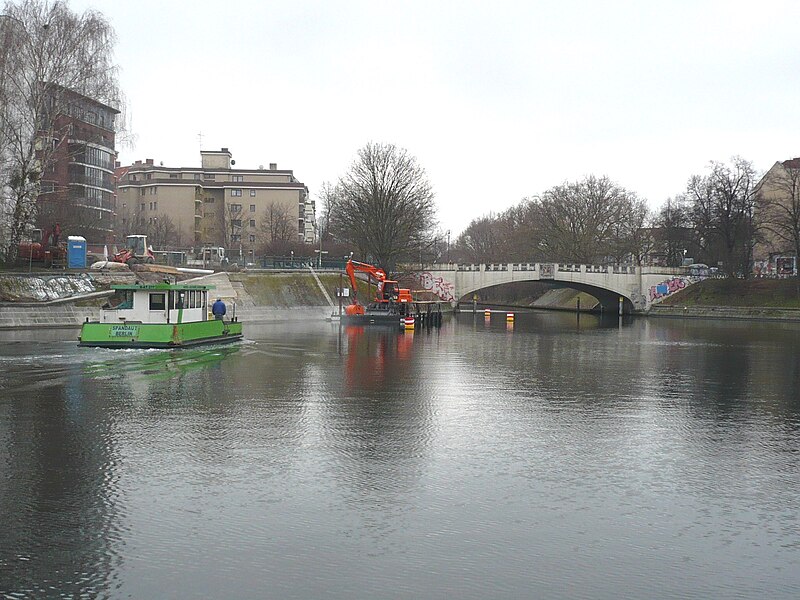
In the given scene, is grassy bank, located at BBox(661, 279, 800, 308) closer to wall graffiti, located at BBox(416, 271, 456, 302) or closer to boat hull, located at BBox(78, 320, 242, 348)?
wall graffiti, located at BBox(416, 271, 456, 302)

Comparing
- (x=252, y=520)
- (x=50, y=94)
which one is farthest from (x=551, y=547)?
(x=50, y=94)

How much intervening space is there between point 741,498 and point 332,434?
24.1 ft

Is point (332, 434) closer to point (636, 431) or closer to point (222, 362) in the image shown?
point (636, 431)

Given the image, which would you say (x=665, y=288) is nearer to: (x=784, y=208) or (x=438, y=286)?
(x=784, y=208)

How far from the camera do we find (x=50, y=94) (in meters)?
47.4

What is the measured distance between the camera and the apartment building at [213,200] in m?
119

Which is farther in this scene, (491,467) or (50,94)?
(50,94)

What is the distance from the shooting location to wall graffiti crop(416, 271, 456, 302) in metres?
84.6

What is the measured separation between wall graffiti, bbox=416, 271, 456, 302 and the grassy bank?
23.6 metres

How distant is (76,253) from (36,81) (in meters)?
11.4

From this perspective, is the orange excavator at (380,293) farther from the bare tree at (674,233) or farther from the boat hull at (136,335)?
the bare tree at (674,233)

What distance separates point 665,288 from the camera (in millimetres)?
90188

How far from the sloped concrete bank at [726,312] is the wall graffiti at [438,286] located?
21.8 meters

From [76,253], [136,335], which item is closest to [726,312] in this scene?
[76,253]
